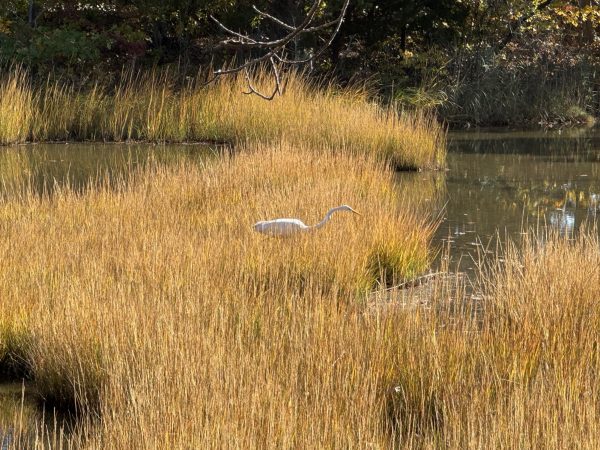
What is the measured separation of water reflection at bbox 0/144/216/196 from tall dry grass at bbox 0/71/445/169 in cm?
45

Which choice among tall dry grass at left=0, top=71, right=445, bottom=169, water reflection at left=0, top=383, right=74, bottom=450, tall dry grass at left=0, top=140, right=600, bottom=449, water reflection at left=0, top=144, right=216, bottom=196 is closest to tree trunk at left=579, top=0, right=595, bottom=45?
tall dry grass at left=0, top=71, right=445, bottom=169

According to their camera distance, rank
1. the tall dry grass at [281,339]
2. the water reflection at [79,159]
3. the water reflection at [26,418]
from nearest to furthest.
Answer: the tall dry grass at [281,339], the water reflection at [26,418], the water reflection at [79,159]

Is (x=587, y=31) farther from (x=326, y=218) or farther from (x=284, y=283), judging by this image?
(x=284, y=283)

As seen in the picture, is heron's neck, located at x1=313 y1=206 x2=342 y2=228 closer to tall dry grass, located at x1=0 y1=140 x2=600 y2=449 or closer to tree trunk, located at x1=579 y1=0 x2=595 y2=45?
tall dry grass, located at x1=0 y1=140 x2=600 y2=449

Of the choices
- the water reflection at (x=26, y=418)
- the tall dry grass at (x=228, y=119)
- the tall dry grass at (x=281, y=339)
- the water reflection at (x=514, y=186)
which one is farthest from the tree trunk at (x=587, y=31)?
the water reflection at (x=26, y=418)

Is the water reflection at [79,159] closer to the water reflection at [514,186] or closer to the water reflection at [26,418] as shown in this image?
the water reflection at [514,186]

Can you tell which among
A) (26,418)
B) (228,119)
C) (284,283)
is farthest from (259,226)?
(228,119)

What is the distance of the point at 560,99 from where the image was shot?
19797 millimetres

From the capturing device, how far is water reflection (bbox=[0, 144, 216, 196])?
1094 centimetres

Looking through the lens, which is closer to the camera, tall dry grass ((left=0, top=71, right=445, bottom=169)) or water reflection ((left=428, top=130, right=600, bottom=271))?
water reflection ((left=428, top=130, right=600, bottom=271))

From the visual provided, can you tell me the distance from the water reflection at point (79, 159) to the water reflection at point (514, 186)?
318cm

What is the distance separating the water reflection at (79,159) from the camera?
10.9m

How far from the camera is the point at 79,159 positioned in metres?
12.8

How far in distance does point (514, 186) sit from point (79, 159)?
5366mm
